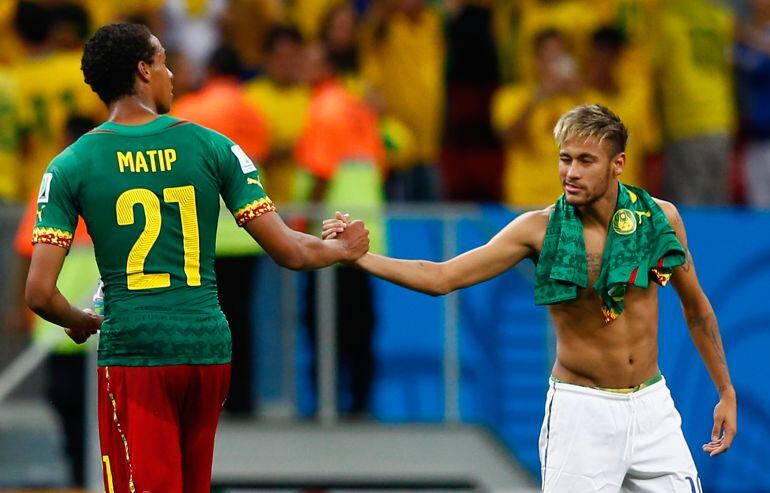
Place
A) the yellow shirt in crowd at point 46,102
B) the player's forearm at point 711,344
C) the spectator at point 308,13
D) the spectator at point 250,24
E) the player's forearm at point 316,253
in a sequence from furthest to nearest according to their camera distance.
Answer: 1. the spectator at point 308,13
2. the spectator at point 250,24
3. the yellow shirt in crowd at point 46,102
4. the player's forearm at point 711,344
5. the player's forearm at point 316,253

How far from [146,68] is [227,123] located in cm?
467

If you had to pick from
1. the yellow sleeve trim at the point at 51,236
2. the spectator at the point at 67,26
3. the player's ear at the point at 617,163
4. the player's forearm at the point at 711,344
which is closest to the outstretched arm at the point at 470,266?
the player's ear at the point at 617,163

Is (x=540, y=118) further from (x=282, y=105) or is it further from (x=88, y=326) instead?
(x=88, y=326)

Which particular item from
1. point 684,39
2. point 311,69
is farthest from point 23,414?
point 684,39

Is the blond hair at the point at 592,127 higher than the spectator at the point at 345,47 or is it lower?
lower

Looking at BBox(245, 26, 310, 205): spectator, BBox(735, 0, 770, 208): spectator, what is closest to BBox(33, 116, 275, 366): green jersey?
BBox(245, 26, 310, 205): spectator

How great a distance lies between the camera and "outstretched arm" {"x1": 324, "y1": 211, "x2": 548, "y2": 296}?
6078 mm

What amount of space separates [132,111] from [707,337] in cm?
262

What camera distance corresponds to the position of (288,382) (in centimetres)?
1021

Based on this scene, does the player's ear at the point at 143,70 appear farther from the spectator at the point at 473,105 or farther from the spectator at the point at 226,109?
the spectator at the point at 473,105

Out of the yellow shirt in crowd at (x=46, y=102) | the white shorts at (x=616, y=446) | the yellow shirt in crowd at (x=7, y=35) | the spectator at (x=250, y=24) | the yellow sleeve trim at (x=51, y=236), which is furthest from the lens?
the spectator at (x=250, y=24)

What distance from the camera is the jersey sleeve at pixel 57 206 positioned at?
5.38m

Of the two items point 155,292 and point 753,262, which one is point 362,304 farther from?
point 155,292

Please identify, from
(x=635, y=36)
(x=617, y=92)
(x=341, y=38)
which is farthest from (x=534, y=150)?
(x=341, y=38)
